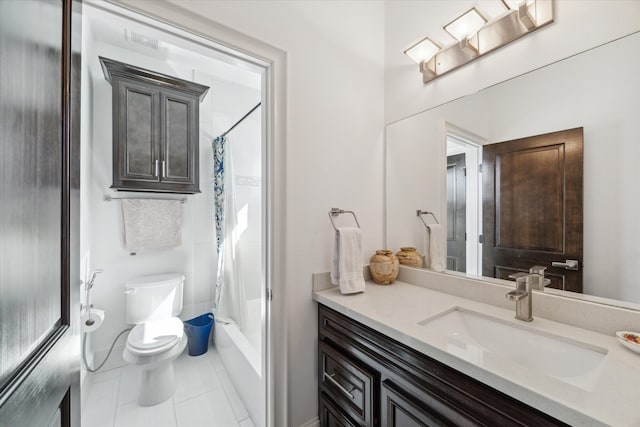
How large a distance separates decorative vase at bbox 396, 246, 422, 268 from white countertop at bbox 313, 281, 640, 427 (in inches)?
10.5

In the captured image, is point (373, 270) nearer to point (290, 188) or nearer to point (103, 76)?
point (290, 188)

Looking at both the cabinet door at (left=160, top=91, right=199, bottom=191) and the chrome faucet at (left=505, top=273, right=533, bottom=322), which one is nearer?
the chrome faucet at (left=505, top=273, right=533, bottom=322)

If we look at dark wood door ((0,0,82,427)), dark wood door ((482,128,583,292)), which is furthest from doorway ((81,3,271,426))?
dark wood door ((482,128,583,292))

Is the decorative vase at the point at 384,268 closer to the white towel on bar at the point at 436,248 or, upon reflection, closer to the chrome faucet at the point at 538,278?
the white towel on bar at the point at 436,248

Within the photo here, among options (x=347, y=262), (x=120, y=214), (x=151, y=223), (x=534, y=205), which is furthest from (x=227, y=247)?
(x=534, y=205)

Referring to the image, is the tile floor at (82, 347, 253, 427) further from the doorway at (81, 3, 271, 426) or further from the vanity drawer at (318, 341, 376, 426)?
the vanity drawer at (318, 341, 376, 426)

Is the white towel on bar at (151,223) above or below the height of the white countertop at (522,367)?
above

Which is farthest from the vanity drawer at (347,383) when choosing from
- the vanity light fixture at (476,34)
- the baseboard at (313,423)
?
the vanity light fixture at (476,34)

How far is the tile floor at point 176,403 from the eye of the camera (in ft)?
5.21

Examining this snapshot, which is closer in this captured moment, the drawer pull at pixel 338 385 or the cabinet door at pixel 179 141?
the drawer pull at pixel 338 385

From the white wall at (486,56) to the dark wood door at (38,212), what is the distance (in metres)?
1.50

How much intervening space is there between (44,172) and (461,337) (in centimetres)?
139

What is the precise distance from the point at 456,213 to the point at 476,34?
0.87m

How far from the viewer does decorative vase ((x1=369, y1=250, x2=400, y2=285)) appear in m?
1.50
